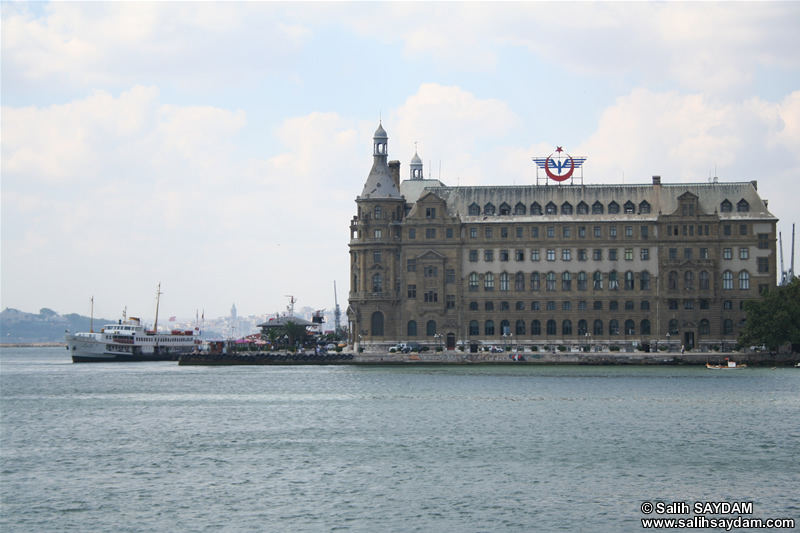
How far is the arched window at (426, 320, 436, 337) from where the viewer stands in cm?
16750

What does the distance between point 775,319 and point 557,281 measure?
3468 centimetres

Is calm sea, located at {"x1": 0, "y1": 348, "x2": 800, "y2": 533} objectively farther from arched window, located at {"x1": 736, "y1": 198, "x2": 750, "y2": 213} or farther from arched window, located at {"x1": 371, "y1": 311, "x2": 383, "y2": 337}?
arched window, located at {"x1": 736, "y1": 198, "x2": 750, "y2": 213}

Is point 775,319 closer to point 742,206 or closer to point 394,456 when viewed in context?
point 742,206

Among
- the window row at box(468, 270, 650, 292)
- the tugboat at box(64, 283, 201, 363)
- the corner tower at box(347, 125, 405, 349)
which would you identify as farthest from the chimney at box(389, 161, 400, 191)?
the tugboat at box(64, 283, 201, 363)

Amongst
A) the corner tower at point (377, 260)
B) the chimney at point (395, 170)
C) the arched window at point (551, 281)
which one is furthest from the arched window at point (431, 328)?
the chimney at point (395, 170)

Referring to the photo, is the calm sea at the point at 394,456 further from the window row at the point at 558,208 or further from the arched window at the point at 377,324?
the window row at the point at 558,208

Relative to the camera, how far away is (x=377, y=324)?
169 meters

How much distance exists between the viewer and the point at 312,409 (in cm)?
9194

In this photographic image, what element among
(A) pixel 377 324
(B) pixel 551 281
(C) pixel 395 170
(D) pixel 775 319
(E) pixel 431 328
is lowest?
(E) pixel 431 328

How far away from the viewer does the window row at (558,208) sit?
166 metres

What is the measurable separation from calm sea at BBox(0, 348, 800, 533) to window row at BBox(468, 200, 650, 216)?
56.1 m

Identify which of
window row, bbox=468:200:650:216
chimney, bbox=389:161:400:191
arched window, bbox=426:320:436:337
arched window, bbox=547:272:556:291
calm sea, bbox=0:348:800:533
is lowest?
calm sea, bbox=0:348:800:533

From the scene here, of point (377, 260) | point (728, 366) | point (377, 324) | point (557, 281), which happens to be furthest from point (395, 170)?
point (728, 366)

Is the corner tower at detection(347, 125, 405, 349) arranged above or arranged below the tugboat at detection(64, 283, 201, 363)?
above
